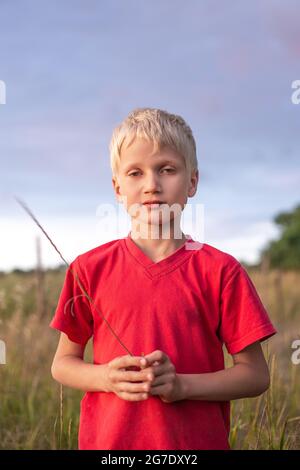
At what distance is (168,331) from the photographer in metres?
1.83

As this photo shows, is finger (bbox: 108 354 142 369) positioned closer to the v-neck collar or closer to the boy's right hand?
the boy's right hand

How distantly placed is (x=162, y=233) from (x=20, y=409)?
305 centimetres

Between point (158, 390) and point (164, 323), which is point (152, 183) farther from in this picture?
point (158, 390)

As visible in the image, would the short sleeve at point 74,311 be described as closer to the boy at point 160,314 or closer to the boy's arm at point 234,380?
the boy at point 160,314

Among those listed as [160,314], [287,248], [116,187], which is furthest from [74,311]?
[287,248]

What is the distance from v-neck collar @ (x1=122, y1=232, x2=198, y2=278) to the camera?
1889 millimetres

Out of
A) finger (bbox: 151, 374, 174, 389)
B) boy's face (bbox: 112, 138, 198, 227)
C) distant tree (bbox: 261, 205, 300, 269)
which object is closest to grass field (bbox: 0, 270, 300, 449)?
finger (bbox: 151, 374, 174, 389)

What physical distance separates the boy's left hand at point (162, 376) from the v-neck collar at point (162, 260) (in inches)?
11.1

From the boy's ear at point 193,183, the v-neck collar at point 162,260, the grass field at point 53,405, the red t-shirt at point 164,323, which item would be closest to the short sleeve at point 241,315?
the red t-shirt at point 164,323

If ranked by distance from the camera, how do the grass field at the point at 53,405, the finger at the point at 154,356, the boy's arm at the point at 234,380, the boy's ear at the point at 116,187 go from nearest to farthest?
1. the finger at the point at 154,356
2. the boy's arm at the point at 234,380
3. the boy's ear at the point at 116,187
4. the grass field at the point at 53,405

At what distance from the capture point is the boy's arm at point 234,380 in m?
1.79

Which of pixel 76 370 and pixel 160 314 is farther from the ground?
pixel 160 314

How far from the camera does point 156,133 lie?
1904mm

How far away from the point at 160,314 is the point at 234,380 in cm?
27
